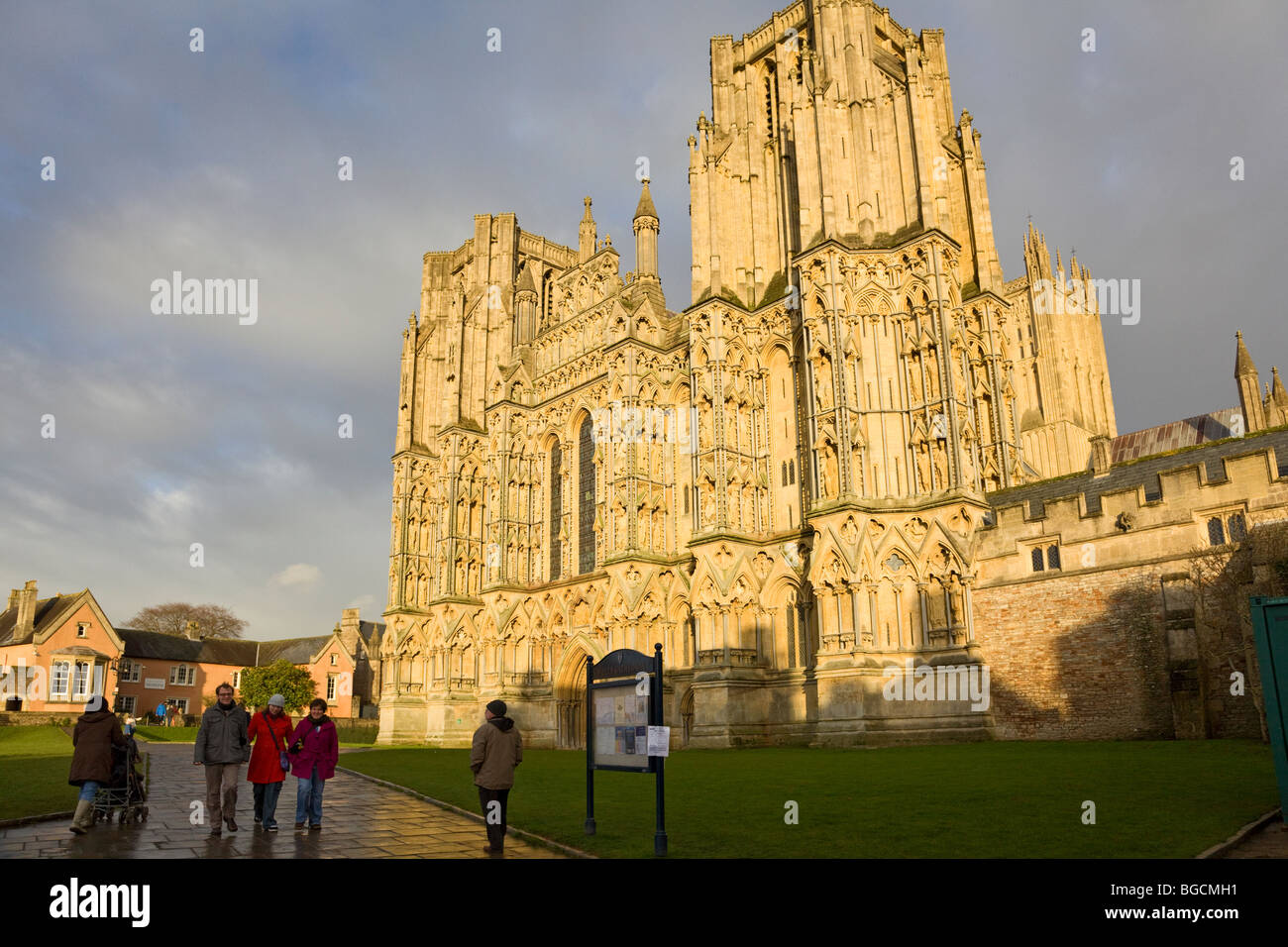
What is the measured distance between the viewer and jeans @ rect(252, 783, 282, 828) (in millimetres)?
11117

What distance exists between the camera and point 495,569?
1612 inches

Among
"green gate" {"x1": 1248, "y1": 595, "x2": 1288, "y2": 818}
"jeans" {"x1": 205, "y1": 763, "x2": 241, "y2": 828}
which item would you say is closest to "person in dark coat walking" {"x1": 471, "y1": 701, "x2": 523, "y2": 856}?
"jeans" {"x1": 205, "y1": 763, "x2": 241, "y2": 828}

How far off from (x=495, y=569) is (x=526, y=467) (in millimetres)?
5053

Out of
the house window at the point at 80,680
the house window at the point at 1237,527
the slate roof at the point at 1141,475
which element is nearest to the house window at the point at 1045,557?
the slate roof at the point at 1141,475

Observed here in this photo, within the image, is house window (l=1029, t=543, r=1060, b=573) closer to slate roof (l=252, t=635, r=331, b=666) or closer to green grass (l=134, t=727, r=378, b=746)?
green grass (l=134, t=727, r=378, b=746)

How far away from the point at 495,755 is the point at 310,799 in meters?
3.22

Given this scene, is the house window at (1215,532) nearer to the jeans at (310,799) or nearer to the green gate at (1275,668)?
the green gate at (1275,668)

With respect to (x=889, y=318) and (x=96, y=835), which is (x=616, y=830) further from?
(x=889, y=318)

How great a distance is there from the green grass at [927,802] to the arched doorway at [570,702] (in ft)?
55.5

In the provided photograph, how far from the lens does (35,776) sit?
18656mm

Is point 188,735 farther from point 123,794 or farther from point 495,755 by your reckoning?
point 495,755

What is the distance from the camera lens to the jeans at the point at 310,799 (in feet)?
36.4

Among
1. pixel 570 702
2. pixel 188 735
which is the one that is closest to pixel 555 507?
pixel 570 702
